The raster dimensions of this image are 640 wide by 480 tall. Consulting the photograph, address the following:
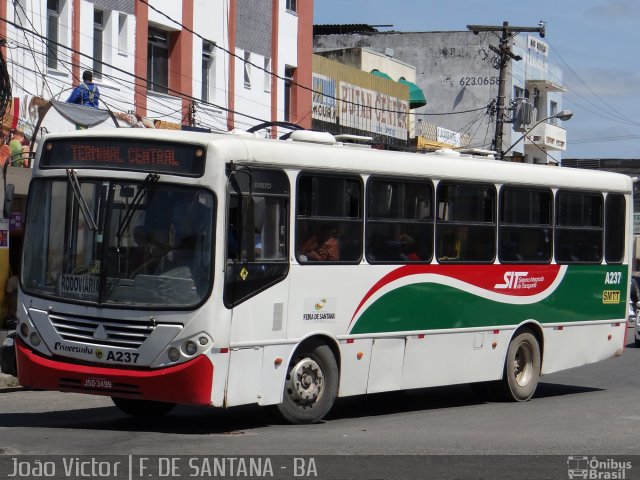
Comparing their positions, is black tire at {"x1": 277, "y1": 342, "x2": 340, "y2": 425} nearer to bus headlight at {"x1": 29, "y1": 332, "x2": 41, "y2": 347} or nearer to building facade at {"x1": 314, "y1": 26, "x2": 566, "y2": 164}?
bus headlight at {"x1": 29, "y1": 332, "x2": 41, "y2": 347}

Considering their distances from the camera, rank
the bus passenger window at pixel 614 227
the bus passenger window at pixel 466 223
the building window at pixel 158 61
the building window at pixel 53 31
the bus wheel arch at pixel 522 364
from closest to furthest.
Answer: the bus passenger window at pixel 466 223
the bus wheel arch at pixel 522 364
the bus passenger window at pixel 614 227
the building window at pixel 53 31
the building window at pixel 158 61

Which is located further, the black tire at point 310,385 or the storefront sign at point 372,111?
the storefront sign at point 372,111

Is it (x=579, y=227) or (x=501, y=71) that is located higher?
(x=501, y=71)

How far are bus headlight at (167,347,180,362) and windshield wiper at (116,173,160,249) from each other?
1.19 metres

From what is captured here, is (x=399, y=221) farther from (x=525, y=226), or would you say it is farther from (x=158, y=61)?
(x=158, y=61)

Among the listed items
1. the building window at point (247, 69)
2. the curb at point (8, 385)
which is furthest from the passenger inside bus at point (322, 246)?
the building window at point (247, 69)

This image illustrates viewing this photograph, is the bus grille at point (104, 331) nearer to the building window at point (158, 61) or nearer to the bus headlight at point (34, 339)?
the bus headlight at point (34, 339)

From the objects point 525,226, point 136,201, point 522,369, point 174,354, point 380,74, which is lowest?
point 522,369

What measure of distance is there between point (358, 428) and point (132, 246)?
3092mm

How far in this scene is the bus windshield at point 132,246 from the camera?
11.5m

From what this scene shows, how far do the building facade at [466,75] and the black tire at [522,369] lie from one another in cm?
4103

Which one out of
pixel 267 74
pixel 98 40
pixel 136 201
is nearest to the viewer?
pixel 136 201

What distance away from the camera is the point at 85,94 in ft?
77.3

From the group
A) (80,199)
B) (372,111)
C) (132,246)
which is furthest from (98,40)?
(372,111)
